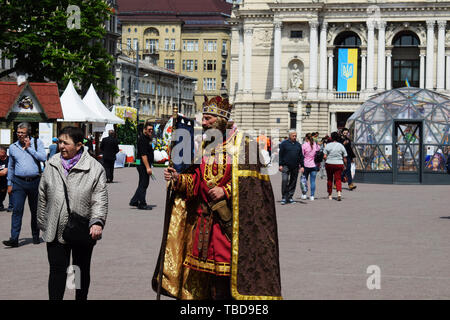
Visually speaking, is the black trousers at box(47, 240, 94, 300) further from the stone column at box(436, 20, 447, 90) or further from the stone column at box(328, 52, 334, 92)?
the stone column at box(436, 20, 447, 90)

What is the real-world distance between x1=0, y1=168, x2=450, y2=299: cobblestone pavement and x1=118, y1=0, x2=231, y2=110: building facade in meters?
126

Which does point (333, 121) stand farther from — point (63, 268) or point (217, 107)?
point (63, 268)

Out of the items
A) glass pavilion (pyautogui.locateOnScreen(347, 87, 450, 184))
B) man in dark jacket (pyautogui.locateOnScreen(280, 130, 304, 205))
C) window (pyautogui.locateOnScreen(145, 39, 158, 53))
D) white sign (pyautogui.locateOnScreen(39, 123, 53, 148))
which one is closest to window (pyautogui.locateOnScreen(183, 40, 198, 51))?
window (pyautogui.locateOnScreen(145, 39, 158, 53))

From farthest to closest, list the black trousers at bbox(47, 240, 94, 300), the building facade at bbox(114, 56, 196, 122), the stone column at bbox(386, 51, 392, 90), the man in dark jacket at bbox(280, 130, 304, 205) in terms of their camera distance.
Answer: the building facade at bbox(114, 56, 196, 122)
the stone column at bbox(386, 51, 392, 90)
the man in dark jacket at bbox(280, 130, 304, 205)
the black trousers at bbox(47, 240, 94, 300)

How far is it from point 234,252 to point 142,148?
13.2 metres

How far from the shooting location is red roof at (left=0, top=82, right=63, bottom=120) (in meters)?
29.5

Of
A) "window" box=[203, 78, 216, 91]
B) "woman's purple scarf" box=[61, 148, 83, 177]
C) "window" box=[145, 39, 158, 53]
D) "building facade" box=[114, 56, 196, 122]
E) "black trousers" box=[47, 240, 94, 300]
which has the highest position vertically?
"window" box=[145, 39, 158, 53]

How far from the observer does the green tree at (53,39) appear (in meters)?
48.3

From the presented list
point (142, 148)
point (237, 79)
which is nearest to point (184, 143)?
point (142, 148)

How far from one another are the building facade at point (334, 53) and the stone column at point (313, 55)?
0.31 feet

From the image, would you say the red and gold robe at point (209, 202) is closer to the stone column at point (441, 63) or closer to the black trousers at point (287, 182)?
the black trousers at point (287, 182)

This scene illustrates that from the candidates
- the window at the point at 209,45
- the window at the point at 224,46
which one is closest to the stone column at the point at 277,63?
the window at the point at 224,46

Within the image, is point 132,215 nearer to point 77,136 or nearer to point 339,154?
point 339,154

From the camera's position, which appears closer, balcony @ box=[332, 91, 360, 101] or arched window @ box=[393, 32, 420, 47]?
balcony @ box=[332, 91, 360, 101]
